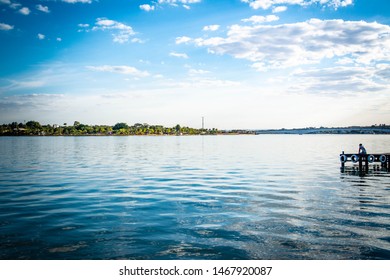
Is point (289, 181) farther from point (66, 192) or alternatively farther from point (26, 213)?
point (26, 213)

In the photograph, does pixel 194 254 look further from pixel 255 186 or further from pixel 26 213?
pixel 255 186

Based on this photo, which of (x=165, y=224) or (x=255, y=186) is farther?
(x=255, y=186)

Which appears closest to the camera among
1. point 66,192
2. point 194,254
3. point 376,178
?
point 194,254

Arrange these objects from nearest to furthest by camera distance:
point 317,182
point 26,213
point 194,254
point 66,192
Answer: point 194,254, point 26,213, point 66,192, point 317,182

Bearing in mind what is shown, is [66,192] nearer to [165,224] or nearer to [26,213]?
[26,213]

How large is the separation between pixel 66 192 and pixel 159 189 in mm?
7598
